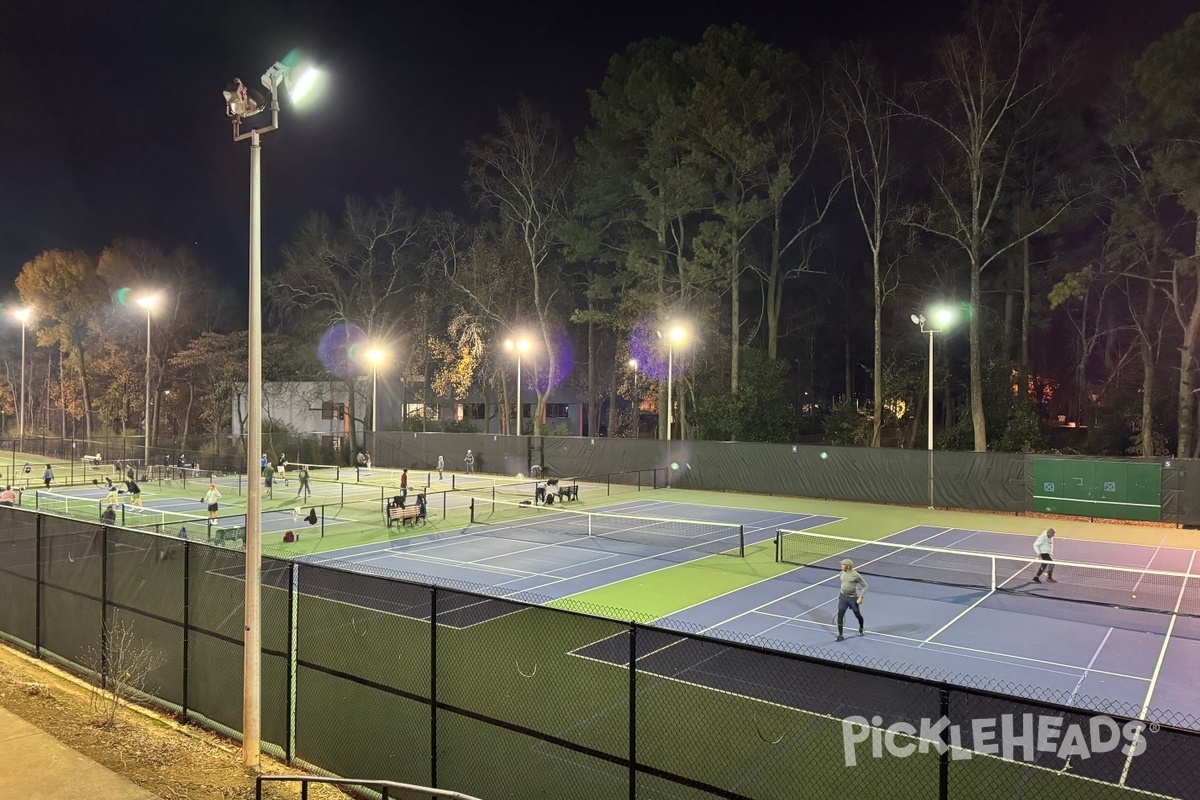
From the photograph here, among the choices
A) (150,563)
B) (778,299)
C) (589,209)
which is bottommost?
(150,563)

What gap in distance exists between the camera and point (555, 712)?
31.0 feet

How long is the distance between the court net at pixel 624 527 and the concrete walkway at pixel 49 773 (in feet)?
54.9

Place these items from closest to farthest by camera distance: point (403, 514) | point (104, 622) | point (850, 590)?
point (104, 622)
point (850, 590)
point (403, 514)

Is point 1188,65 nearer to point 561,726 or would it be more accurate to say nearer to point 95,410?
point 561,726

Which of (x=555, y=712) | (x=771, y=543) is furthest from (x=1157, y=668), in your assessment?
(x=771, y=543)

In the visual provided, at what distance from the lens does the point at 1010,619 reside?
15914 mm

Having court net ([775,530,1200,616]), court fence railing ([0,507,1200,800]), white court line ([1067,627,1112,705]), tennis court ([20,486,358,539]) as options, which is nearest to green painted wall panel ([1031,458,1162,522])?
court net ([775,530,1200,616])

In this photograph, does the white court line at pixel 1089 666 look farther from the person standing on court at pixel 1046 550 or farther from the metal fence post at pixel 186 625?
the metal fence post at pixel 186 625

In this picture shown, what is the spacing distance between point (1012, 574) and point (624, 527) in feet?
41.7

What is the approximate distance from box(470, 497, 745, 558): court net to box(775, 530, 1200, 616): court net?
7.79ft

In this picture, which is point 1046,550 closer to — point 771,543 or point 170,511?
point 771,543

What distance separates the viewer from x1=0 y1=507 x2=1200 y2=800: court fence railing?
8.19 m

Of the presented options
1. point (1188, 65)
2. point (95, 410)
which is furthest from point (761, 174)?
point (95, 410)

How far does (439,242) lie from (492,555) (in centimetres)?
4374
